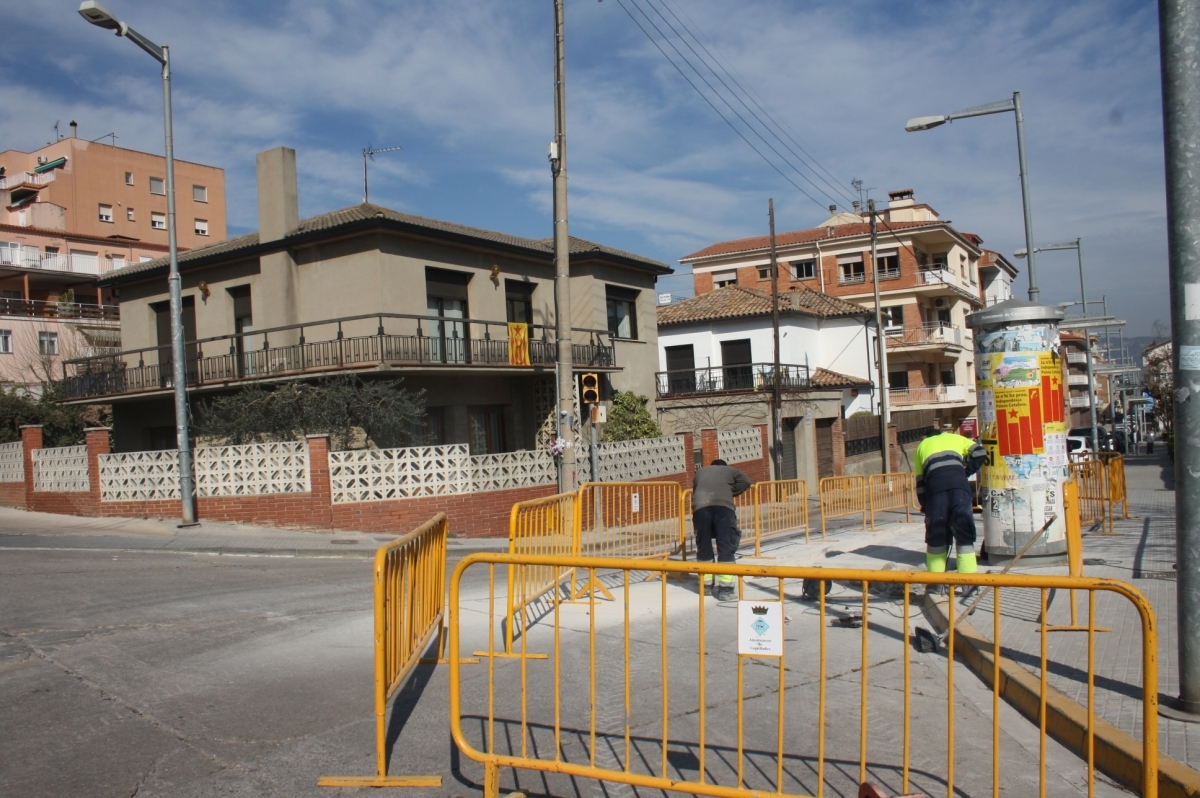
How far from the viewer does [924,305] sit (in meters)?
47.7

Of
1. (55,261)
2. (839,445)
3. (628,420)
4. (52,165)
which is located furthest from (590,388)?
(52,165)

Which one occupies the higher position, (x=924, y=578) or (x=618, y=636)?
(x=924, y=578)

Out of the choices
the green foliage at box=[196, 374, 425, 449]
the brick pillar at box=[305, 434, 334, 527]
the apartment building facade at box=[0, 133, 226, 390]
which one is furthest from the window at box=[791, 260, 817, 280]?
the brick pillar at box=[305, 434, 334, 527]

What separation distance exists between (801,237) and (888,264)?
18.0ft

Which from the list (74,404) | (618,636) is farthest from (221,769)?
(74,404)

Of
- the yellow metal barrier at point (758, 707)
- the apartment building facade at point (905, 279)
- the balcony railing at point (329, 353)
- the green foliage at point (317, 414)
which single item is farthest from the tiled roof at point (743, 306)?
the yellow metal barrier at point (758, 707)

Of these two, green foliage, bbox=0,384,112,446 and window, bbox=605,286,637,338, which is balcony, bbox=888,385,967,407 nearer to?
window, bbox=605,286,637,338

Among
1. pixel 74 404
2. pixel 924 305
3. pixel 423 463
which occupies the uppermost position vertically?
pixel 924 305

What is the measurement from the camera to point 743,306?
37.2m

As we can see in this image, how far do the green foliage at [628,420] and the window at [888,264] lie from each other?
24.3 metres

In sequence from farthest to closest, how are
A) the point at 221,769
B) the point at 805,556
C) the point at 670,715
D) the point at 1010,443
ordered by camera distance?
the point at 805,556
the point at 1010,443
the point at 670,715
the point at 221,769

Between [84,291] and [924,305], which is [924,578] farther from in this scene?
[84,291]

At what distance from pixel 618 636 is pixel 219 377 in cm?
1889

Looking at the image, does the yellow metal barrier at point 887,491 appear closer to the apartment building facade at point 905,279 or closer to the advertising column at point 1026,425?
the advertising column at point 1026,425
